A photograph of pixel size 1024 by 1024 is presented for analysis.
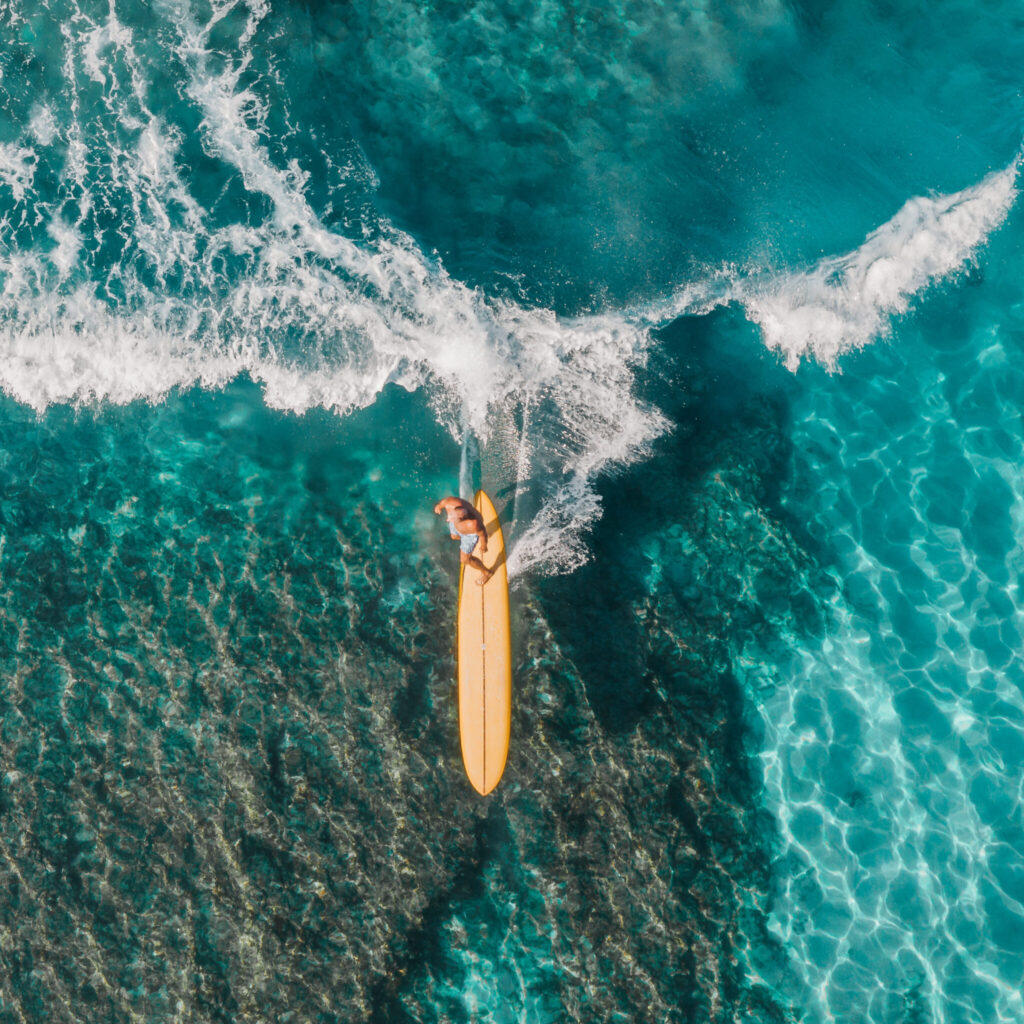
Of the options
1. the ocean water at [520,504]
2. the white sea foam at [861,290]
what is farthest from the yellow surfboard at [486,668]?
the white sea foam at [861,290]

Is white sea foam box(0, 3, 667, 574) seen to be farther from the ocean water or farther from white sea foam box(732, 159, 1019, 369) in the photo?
white sea foam box(732, 159, 1019, 369)

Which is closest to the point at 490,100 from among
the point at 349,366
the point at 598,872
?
the point at 349,366

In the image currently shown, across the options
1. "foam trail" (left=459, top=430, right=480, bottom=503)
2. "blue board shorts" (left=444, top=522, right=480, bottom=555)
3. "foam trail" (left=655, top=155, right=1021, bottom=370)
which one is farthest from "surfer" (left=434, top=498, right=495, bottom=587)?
"foam trail" (left=655, top=155, right=1021, bottom=370)

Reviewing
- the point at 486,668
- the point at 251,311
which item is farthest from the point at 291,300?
the point at 486,668

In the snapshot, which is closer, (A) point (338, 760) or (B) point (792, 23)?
(A) point (338, 760)

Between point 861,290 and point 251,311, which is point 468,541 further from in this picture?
point 861,290

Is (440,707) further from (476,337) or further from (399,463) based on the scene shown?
(476,337)

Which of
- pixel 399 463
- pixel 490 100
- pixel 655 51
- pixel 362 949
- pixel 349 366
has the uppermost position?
pixel 655 51

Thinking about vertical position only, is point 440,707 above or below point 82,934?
above
